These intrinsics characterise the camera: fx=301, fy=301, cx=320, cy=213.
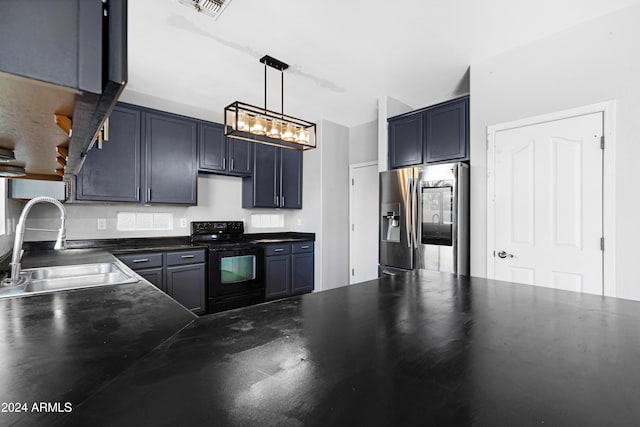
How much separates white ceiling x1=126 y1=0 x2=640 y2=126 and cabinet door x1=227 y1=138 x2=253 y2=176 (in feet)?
1.95

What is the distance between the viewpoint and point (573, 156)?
2.28m

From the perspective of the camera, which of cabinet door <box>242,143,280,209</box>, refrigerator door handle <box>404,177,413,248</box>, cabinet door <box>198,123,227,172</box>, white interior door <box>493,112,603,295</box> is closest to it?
white interior door <box>493,112,603,295</box>

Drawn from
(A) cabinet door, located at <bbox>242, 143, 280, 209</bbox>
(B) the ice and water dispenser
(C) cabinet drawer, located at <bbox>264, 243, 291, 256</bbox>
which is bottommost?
(C) cabinet drawer, located at <bbox>264, 243, 291, 256</bbox>

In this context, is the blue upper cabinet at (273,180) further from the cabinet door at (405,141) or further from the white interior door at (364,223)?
the cabinet door at (405,141)

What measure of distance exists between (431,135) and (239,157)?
2.39m

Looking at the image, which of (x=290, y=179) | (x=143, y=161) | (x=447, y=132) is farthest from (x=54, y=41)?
(x=290, y=179)

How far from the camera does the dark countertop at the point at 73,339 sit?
1.75 feet

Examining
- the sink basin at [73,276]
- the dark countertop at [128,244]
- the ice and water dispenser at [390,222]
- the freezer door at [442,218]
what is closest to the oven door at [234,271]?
the dark countertop at [128,244]

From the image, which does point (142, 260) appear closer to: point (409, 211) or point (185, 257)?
point (185, 257)

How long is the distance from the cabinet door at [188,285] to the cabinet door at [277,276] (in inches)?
34.2

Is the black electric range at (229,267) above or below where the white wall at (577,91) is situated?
below

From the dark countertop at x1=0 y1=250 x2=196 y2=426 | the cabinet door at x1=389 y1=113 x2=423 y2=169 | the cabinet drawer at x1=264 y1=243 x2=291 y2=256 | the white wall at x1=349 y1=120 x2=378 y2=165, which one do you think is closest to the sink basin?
the dark countertop at x1=0 y1=250 x2=196 y2=426

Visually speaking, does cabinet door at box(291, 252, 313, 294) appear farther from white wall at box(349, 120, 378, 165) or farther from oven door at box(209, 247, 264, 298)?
white wall at box(349, 120, 378, 165)

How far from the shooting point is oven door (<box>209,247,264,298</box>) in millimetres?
3445
